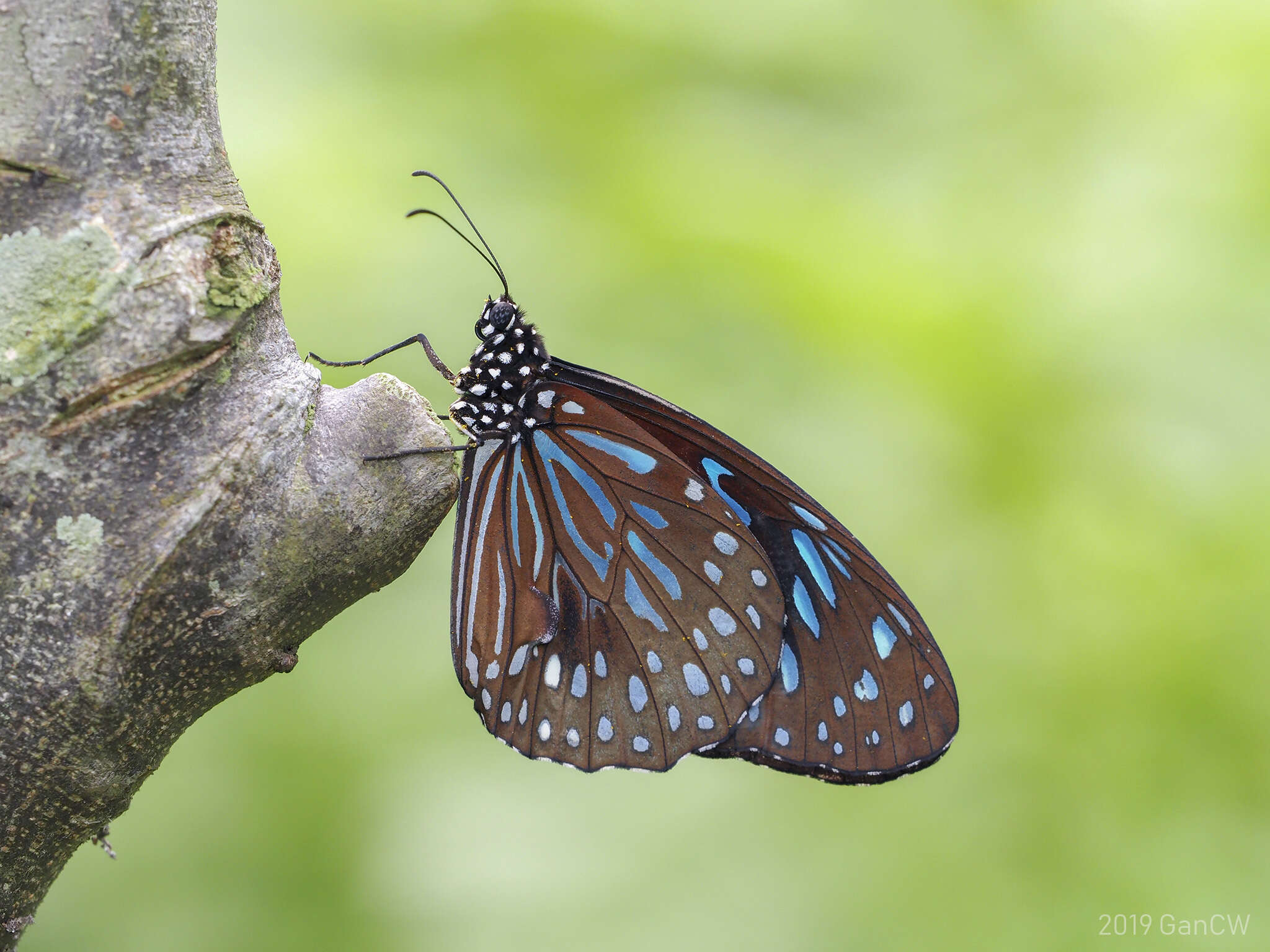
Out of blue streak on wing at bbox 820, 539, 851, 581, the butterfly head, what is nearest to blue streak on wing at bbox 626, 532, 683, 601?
blue streak on wing at bbox 820, 539, 851, 581

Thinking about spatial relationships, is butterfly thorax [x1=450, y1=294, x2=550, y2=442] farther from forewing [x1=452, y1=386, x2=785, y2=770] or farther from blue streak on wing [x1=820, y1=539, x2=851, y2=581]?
blue streak on wing [x1=820, y1=539, x2=851, y2=581]

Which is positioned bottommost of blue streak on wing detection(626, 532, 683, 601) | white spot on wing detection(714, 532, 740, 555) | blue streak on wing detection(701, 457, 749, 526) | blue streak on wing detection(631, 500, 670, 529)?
blue streak on wing detection(626, 532, 683, 601)

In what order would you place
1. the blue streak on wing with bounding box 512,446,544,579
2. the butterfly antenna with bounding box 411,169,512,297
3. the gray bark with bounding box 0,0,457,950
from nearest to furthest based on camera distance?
1. the gray bark with bounding box 0,0,457,950
2. the butterfly antenna with bounding box 411,169,512,297
3. the blue streak on wing with bounding box 512,446,544,579

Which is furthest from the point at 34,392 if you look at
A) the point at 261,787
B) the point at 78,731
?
the point at 261,787

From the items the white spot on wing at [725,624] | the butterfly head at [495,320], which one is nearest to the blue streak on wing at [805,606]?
the white spot on wing at [725,624]

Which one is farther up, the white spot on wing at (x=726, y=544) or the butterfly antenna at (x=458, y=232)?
the butterfly antenna at (x=458, y=232)

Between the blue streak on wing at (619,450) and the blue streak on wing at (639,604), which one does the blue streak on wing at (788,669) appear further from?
the blue streak on wing at (619,450)

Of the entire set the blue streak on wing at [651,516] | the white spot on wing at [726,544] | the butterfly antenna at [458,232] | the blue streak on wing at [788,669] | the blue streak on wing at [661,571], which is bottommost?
the blue streak on wing at [788,669]
